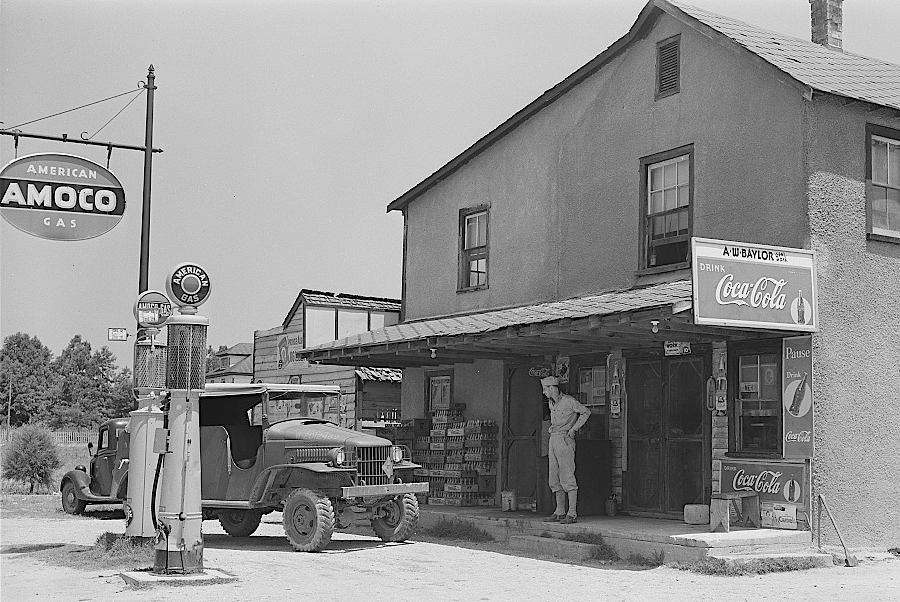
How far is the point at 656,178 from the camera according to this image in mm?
15773

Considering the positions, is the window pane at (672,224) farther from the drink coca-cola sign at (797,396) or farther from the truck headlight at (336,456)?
the truck headlight at (336,456)

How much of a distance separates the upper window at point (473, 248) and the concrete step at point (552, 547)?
18.8 ft

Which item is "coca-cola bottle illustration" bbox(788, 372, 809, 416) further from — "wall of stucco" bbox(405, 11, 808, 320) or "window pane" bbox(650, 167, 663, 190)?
"window pane" bbox(650, 167, 663, 190)

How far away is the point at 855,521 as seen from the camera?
13.1 metres

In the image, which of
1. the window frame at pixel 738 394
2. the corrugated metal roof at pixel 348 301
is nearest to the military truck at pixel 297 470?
the window frame at pixel 738 394

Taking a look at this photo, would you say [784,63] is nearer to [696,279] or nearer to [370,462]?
[696,279]

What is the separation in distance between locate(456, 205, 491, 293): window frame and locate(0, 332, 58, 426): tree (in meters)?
38.4

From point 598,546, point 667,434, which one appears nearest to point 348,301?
point 667,434

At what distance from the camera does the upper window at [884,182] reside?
13.9 meters

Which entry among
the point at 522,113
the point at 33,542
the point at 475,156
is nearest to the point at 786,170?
the point at 522,113

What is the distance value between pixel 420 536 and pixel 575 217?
17.7 feet

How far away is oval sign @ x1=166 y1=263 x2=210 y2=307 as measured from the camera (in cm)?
1138

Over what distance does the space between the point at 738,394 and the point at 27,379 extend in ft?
189

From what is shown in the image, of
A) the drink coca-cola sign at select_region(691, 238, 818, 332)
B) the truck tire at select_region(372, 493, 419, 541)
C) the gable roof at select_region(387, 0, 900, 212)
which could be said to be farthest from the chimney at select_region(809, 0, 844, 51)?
the truck tire at select_region(372, 493, 419, 541)
